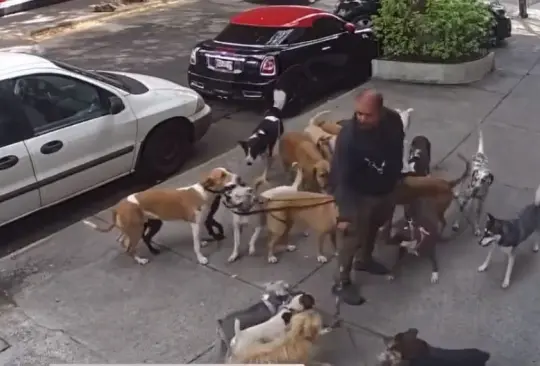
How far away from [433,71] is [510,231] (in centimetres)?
570

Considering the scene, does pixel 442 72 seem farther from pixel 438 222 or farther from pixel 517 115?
pixel 438 222

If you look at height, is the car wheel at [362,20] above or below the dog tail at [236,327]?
below

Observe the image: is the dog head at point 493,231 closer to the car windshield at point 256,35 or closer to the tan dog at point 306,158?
the tan dog at point 306,158

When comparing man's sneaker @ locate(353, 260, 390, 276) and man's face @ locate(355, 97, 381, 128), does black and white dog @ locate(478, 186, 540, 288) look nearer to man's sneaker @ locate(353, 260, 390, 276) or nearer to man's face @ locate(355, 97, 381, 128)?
man's sneaker @ locate(353, 260, 390, 276)

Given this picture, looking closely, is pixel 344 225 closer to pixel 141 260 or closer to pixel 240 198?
pixel 240 198

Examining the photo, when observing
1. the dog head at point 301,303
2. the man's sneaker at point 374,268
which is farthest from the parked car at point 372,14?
the dog head at point 301,303

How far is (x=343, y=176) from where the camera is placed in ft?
18.0

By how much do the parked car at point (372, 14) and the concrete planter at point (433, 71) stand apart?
1370 millimetres

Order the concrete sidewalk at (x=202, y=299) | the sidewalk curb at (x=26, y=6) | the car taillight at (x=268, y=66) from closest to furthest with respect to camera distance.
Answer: the concrete sidewalk at (x=202, y=299) → the car taillight at (x=268, y=66) → the sidewalk curb at (x=26, y=6)

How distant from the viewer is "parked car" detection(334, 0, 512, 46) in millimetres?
13113

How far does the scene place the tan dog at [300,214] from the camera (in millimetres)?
6180

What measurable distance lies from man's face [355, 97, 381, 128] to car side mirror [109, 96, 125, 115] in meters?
3.46

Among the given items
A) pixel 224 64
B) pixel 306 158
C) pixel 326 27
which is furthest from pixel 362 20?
pixel 306 158

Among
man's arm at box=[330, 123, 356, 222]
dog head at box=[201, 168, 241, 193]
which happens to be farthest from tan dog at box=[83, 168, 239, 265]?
man's arm at box=[330, 123, 356, 222]
